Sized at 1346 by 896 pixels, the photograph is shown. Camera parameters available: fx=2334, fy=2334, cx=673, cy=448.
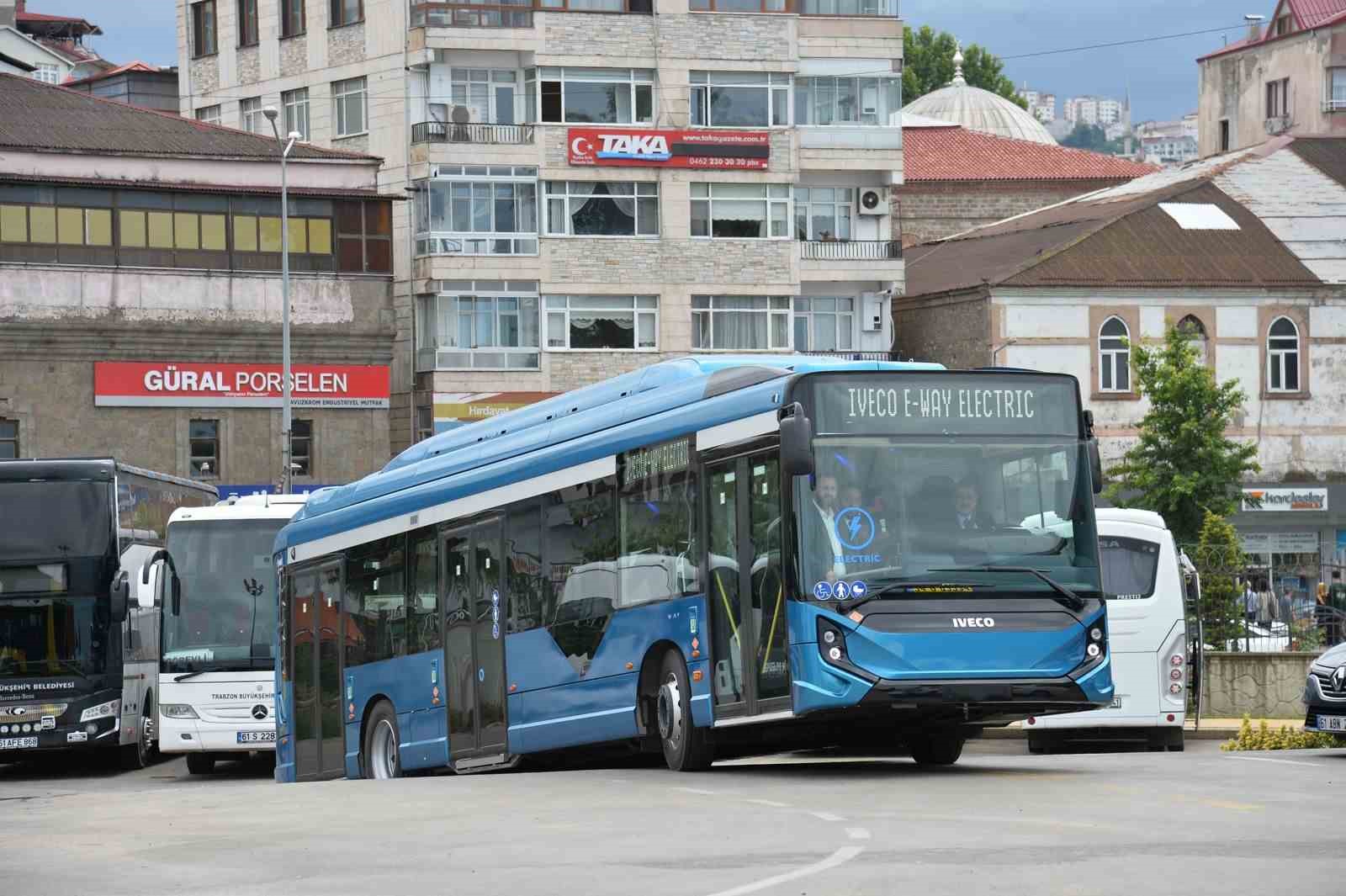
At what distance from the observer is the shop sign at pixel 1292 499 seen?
6025cm

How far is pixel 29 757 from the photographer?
31.4 meters

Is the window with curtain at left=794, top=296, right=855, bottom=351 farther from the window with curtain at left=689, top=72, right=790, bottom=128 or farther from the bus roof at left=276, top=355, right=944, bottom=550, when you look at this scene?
the bus roof at left=276, top=355, right=944, bottom=550

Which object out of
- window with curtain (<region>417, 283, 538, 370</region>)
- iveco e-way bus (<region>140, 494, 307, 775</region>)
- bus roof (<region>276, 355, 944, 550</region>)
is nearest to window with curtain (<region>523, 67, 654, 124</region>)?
window with curtain (<region>417, 283, 538, 370</region>)

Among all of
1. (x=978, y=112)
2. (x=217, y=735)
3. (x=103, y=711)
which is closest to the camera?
(x=217, y=735)

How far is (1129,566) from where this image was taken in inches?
907

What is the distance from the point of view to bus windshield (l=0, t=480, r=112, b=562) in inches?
1041

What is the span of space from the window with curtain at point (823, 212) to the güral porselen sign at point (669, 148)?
1999 mm

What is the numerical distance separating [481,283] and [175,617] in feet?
99.7

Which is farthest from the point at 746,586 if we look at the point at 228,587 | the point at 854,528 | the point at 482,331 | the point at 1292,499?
the point at 1292,499

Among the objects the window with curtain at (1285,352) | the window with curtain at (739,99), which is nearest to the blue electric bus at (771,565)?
the window with curtain at (739,99)

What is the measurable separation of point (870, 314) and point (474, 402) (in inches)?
451

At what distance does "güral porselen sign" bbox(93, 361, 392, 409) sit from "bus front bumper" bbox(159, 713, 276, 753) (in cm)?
2738

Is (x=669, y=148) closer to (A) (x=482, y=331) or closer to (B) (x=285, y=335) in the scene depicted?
(A) (x=482, y=331)

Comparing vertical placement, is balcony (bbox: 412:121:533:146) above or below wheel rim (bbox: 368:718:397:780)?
above
